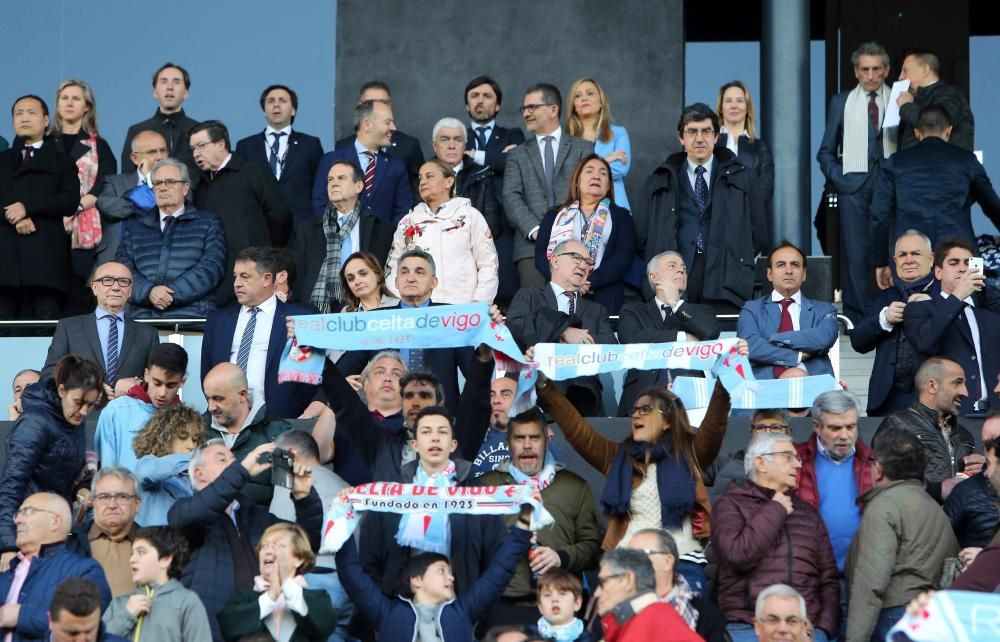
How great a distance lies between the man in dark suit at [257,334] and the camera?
11938 millimetres

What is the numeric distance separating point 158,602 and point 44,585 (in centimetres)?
57

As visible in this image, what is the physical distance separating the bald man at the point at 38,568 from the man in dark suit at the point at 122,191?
442cm

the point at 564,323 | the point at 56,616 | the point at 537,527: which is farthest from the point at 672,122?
the point at 56,616

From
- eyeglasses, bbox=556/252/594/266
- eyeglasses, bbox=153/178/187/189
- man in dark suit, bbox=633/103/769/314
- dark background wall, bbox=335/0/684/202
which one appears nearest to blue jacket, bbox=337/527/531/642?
eyeglasses, bbox=556/252/594/266

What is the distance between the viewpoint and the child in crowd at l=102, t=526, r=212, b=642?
9.25 m

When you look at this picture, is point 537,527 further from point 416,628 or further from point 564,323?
point 564,323

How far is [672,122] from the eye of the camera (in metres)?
16.6

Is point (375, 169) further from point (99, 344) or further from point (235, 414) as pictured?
point (235, 414)

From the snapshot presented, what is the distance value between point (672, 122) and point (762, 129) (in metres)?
0.85

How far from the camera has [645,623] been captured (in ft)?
26.7

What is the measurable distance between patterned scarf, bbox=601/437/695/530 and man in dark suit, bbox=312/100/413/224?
403cm

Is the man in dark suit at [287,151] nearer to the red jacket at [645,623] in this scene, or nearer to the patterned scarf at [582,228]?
the patterned scarf at [582,228]

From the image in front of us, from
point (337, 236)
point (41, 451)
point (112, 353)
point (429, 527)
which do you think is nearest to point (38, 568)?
point (41, 451)

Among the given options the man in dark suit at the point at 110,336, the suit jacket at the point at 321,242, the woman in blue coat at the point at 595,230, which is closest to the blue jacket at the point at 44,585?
the man in dark suit at the point at 110,336
